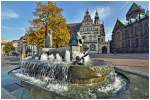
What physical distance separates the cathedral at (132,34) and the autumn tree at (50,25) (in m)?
34.4

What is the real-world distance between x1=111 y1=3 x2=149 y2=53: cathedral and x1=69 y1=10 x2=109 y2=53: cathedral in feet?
16.0

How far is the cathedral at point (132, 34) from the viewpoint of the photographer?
53.5m

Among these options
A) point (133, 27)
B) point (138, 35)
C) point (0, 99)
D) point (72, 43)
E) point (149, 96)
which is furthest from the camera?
point (133, 27)

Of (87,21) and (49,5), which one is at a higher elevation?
(87,21)

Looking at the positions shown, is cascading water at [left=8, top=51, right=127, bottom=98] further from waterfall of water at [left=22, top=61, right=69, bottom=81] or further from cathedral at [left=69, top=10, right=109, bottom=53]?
cathedral at [left=69, top=10, right=109, bottom=53]

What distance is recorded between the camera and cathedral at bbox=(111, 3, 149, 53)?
53.5 metres

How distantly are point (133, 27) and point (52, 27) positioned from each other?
44911 millimetres

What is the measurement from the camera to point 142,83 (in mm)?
8125

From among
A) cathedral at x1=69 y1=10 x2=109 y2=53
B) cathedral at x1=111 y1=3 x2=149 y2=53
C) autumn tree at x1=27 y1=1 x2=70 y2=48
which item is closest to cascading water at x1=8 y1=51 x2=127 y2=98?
autumn tree at x1=27 y1=1 x2=70 y2=48

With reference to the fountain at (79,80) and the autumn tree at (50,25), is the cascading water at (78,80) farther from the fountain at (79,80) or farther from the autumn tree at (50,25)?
the autumn tree at (50,25)

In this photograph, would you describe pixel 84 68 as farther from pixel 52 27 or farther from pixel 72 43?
pixel 52 27

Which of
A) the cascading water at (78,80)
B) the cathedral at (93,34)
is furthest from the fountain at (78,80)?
the cathedral at (93,34)

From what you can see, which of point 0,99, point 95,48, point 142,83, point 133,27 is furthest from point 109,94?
point 95,48

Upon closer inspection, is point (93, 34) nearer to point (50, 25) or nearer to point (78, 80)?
point (50, 25)
